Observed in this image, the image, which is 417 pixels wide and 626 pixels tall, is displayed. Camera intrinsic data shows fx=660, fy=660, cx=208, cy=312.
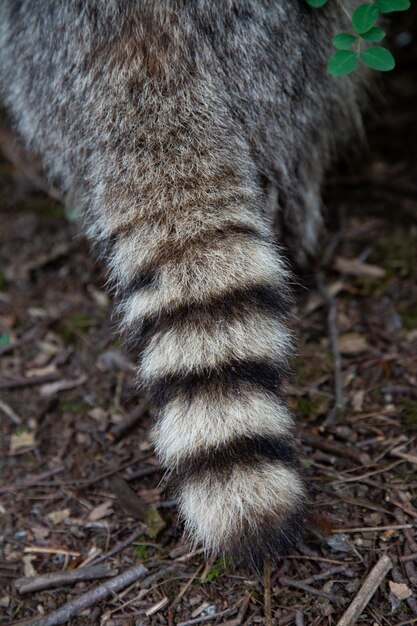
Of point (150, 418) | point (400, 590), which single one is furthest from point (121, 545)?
point (400, 590)

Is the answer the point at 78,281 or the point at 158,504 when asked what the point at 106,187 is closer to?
the point at 158,504

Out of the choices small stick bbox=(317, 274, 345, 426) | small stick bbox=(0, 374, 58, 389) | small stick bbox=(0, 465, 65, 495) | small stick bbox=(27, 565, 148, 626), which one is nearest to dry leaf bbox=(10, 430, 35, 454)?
small stick bbox=(0, 465, 65, 495)

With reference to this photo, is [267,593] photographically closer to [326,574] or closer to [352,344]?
[326,574]

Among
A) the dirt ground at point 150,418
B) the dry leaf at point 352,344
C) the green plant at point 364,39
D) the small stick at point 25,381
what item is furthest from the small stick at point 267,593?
the green plant at point 364,39

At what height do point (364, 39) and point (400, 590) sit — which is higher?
point (364, 39)

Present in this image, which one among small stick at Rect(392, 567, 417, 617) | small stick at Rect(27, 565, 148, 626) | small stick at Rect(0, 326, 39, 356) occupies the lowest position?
small stick at Rect(392, 567, 417, 617)

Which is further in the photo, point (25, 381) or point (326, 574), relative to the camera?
point (25, 381)

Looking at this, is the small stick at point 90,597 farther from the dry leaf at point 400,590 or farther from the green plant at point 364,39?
the green plant at point 364,39

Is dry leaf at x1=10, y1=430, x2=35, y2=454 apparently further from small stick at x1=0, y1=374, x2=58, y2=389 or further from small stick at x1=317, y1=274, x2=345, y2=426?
small stick at x1=317, y1=274, x2=345, y2=426
